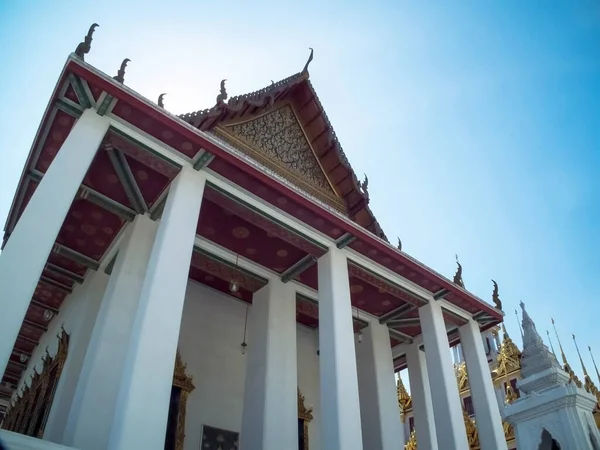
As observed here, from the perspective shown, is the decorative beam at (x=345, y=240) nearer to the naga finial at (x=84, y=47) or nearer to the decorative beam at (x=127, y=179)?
the decorative beam at (x=127, y=179)

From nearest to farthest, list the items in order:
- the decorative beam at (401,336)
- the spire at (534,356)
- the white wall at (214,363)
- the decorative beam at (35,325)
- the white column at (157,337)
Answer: the white column at (157,337)
the white wall at (214,363)
the spire at (534,356)
the decorative beam at (35,325)
the decorative beam at (401,336)

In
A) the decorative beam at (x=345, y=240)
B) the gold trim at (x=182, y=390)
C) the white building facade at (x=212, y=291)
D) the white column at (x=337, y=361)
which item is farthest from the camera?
the decorative beam at (x=345, y=240)

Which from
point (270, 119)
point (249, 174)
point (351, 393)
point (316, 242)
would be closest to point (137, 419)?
point (351, 393)

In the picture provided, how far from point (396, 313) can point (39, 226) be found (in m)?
5.98

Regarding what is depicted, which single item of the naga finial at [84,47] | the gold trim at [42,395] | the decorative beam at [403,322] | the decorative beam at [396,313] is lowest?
the gold trim at [42,395]

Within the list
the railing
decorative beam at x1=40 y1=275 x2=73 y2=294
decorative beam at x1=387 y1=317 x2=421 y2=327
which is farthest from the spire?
decorative beam at x1=40 y1=275 x2=73 y2=294

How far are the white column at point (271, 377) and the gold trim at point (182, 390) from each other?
2.64ft

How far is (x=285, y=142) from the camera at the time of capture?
8.20m

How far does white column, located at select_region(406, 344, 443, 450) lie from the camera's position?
8.12m

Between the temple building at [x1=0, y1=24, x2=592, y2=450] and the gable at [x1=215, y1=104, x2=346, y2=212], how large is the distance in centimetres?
4

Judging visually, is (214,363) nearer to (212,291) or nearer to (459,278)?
(212,291)

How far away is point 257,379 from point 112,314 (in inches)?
82.1

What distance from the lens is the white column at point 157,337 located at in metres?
3.67

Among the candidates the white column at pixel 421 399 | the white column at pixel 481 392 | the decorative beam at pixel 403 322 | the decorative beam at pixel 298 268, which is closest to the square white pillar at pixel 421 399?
the white column at pixel 421 399
